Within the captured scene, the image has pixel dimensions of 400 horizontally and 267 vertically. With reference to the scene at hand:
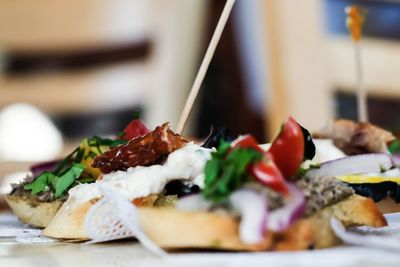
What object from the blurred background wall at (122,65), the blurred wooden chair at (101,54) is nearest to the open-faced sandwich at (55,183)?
the blurred background wall at (122,65)

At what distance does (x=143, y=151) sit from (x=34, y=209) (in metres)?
0.41

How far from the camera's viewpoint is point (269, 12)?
4059 mm

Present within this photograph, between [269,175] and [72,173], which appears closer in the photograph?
[269,175]

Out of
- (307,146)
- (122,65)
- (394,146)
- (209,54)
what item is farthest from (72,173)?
(122,65)

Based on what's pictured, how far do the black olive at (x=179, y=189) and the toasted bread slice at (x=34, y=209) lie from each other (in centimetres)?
32

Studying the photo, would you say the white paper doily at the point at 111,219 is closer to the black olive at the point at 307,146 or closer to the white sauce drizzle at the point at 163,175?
the white sauce drizzle at the point at 163,175

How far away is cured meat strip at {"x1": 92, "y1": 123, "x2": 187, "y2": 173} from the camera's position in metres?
1.24

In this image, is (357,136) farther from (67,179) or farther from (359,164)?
(67,179)

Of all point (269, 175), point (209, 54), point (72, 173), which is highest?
point (209, 54)

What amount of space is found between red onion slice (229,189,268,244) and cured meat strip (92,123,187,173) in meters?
0.30

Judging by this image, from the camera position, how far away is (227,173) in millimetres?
987

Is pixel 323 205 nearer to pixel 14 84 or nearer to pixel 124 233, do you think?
pixel 124 233

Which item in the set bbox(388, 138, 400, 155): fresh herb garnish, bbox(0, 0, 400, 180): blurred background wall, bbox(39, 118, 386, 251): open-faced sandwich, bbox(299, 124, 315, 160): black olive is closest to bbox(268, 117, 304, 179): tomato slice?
bbox(39, 118, 386, 251): open-faced sandwich

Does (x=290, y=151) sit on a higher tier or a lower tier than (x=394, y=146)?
higher
